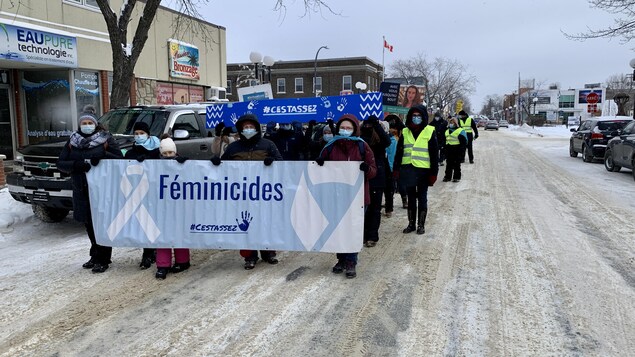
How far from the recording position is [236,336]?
388cm

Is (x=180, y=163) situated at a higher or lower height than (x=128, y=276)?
higher

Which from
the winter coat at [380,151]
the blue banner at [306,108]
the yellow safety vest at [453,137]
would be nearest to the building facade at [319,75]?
the yellow safety vest at [453,137]

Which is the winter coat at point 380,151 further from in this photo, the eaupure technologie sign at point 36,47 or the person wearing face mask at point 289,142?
the eaupure technologie sign at point 36,47

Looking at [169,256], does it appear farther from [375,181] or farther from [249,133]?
[375,181]

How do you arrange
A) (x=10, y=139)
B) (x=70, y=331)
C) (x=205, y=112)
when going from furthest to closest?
(x=10, y=139), (x=205, y=112), (x=70, y=331)

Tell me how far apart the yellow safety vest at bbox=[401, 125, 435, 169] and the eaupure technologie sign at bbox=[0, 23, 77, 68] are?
407 inches

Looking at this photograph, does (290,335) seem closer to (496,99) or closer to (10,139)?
(10,139)

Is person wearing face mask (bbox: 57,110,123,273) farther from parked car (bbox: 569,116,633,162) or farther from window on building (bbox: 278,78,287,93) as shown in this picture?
window on building (bbox: 278,78,287,93)

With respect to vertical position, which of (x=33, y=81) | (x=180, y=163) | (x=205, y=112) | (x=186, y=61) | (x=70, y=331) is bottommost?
(x=70, y=331)

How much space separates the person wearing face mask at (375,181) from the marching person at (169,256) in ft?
7.87

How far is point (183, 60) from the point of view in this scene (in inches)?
777

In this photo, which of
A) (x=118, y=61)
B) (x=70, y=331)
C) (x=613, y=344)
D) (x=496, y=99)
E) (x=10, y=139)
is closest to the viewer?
(x=613, y=344)

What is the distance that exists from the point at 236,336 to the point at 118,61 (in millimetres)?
8325

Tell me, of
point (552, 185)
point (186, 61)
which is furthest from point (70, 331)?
point (186, 61)
